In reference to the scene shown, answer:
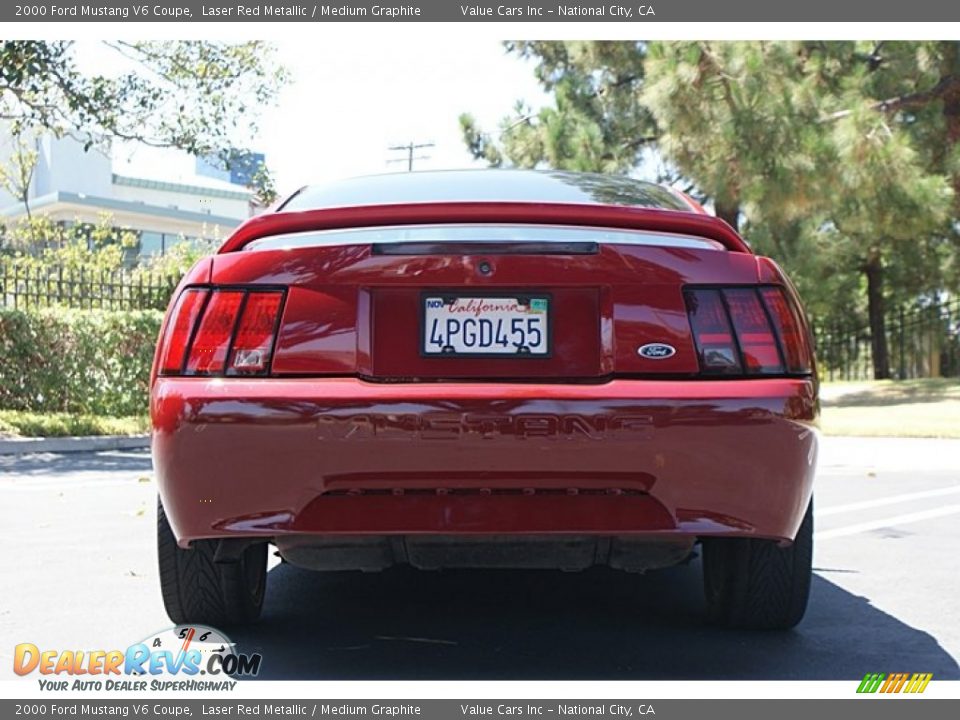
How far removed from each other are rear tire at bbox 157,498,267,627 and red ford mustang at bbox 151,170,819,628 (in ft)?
1.14

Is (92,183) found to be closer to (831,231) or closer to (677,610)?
(831,231)

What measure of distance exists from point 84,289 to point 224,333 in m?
13.6

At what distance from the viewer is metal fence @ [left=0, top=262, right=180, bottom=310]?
1511 centimetres

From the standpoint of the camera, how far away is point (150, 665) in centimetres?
361

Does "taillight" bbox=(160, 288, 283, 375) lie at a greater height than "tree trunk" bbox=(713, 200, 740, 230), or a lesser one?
lesser

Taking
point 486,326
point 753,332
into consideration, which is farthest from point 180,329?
point 753,332

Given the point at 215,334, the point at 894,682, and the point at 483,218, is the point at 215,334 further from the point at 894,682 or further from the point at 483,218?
the point at 894,682

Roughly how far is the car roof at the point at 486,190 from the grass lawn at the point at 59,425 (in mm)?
9758

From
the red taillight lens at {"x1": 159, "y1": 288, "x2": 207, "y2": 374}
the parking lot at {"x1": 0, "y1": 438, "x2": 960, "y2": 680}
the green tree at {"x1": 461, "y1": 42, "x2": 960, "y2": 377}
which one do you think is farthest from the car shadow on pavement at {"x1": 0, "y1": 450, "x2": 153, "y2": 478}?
the green tree at {"x1": 461, "y1": 42, "x2": 960, "y2": 377}

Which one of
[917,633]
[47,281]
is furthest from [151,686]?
[47,281]

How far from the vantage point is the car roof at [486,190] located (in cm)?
379

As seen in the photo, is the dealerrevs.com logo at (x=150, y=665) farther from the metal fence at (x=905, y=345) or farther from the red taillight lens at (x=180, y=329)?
the metal fence at (x=905, y=345)

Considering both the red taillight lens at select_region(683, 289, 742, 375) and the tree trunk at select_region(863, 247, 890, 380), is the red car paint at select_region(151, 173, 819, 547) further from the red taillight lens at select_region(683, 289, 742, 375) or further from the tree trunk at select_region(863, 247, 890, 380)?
the tree trunk at select_region(863, 247, 890, 380)
